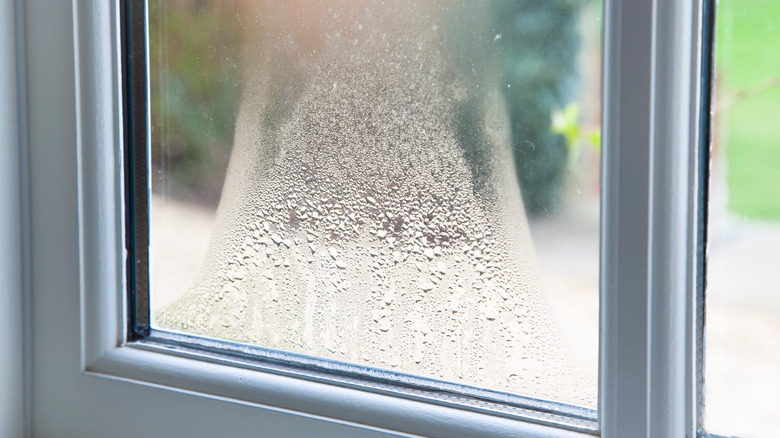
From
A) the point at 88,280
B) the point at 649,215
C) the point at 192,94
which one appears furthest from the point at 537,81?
the point at 88,280

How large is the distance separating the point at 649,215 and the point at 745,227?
3.4 inches

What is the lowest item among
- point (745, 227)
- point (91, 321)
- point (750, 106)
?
point (91, 321)

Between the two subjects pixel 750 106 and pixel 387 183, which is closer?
pixel 750 106

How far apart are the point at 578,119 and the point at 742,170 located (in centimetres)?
14

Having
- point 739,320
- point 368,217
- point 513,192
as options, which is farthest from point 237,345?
point 739,320

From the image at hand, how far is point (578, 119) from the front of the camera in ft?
1.98

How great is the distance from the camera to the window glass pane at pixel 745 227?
0.55 meters

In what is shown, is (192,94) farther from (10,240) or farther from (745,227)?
(745,227)

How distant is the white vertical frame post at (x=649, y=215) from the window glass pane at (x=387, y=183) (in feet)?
0.14

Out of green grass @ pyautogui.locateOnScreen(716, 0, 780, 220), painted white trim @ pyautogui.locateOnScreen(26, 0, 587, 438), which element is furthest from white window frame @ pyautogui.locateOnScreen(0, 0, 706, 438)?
green grass @ pyautogui.locateOnScreen(716, 0, 780, 220)

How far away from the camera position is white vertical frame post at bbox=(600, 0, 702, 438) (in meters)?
0.54

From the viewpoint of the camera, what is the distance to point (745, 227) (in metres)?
0.56

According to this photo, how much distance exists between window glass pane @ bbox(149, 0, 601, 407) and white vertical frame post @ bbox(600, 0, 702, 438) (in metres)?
0.04

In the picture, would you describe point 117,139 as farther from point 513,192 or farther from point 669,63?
point 669,63
